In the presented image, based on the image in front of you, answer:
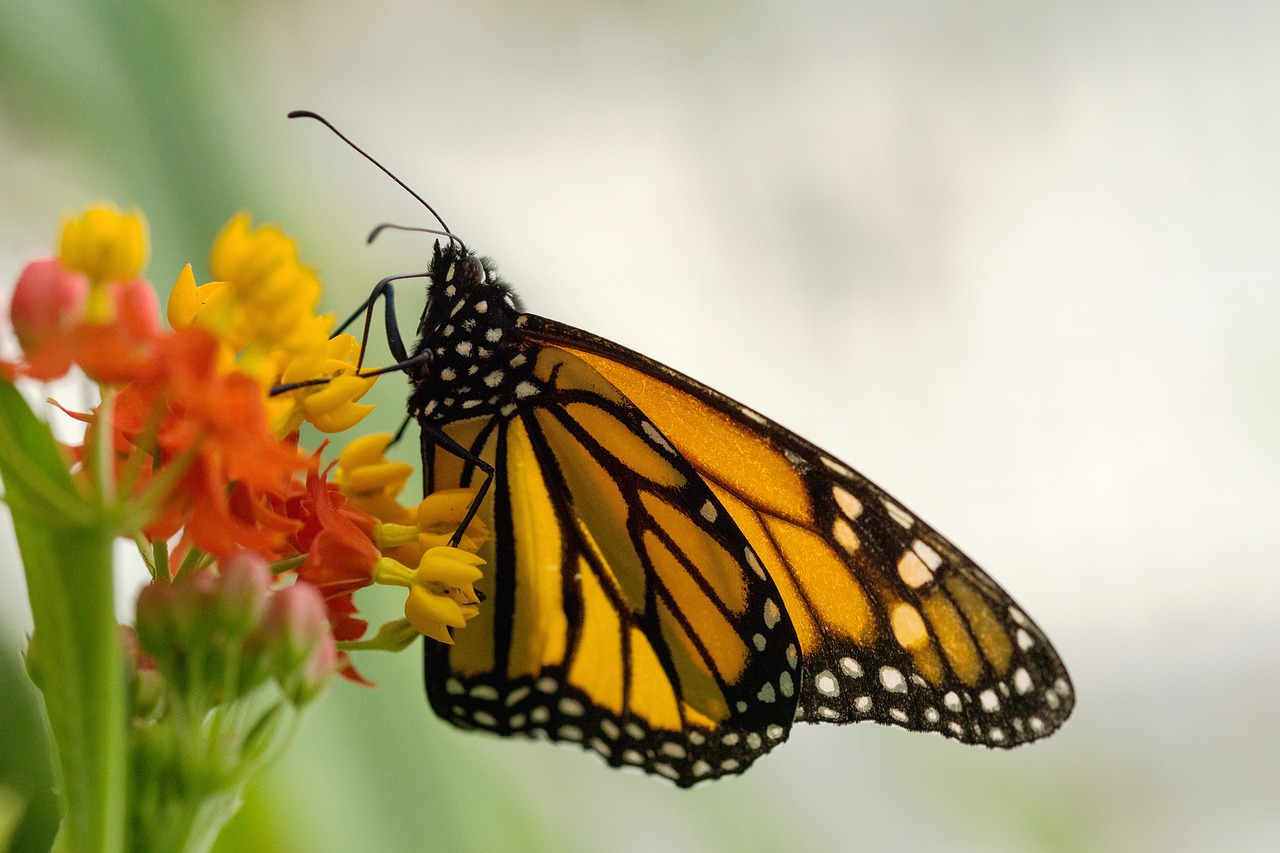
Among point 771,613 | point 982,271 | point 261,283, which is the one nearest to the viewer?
point 261,283

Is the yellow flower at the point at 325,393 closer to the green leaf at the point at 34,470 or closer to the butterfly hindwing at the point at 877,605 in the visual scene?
the green leaf at the point at 34,470

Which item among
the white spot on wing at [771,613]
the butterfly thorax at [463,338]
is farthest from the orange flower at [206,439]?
the white spot on wing at [771,613]

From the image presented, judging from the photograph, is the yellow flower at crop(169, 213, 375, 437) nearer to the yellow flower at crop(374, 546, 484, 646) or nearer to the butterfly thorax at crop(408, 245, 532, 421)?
the yellow flower at crop(374, 546, 484, 646)

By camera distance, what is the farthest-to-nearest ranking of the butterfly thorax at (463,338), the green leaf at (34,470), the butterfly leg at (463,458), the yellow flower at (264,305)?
the butterfly thorax at (463,338) → the butterfly leg at (463,458) → the yellow flower at (264,305) → the green leaf at (34,470)

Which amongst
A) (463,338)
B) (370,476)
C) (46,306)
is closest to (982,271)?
(463,338)

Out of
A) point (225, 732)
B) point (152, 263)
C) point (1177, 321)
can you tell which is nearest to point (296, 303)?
point (225, 732)

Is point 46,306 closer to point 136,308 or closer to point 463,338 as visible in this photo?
point 136,308

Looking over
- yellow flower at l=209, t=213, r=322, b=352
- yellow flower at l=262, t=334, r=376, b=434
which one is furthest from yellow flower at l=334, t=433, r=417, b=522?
yellow flower at l=209, t=213, r=322, b=352
